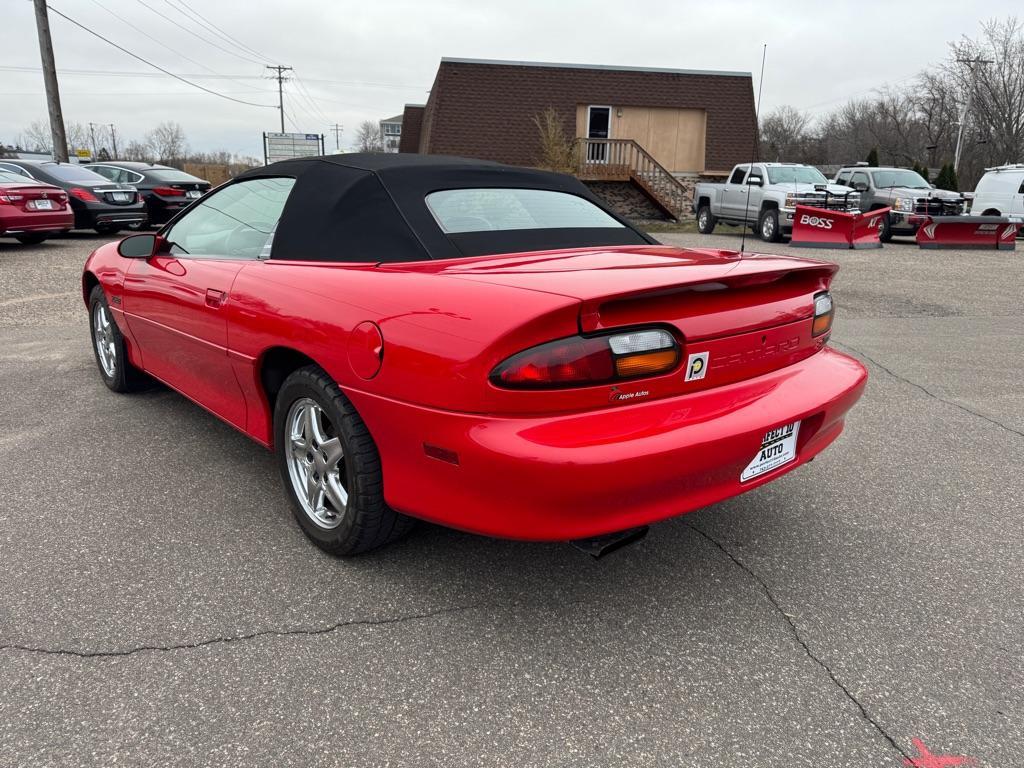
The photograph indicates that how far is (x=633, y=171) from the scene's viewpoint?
80.3ft

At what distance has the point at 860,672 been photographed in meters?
2.12

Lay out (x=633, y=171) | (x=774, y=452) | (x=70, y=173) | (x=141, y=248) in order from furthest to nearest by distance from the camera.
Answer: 1. (x=633, y=171)
2. (x=70, y=173)
3. (x=141, y=248)
4. (x=774, y=452)

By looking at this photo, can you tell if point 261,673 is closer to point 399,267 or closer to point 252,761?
point 252,761

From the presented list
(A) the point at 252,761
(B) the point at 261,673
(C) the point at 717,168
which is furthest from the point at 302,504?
(C) the point at 717,168

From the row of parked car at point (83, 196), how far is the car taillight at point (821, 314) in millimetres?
12765

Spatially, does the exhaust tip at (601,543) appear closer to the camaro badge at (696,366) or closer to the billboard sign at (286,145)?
the camaro badge at (696,366)

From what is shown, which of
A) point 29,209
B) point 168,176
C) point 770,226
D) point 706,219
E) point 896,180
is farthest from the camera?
point 706,219

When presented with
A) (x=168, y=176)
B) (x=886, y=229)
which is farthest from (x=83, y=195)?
(x=886, y=229)

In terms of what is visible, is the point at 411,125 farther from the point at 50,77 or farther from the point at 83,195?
the point at 83,195

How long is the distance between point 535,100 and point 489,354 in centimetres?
2666

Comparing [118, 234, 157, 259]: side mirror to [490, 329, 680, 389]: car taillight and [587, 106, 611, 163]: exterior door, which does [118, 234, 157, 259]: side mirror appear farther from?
[587, 106, 611, 163]: exterior door

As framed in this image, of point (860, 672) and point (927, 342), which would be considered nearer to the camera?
point (860, 672)

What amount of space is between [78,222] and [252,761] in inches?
586

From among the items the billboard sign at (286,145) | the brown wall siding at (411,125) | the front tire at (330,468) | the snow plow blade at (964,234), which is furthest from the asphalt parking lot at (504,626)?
→ the billboard sign at (286,145)
